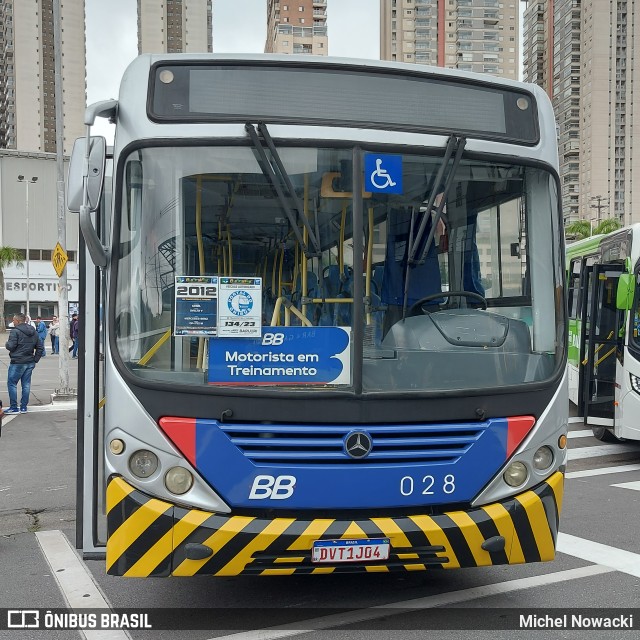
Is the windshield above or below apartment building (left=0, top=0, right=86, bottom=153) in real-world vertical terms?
below

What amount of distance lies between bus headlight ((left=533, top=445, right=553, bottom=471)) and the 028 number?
1.77ft

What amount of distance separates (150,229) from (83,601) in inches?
89.2

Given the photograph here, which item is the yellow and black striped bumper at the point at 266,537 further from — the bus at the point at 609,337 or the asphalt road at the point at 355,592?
the bus at the point at 609,337

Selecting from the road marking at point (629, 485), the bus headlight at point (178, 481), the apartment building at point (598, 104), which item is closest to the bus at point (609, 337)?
the road marking at point (629, 485)

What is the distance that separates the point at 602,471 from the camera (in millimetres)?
9594

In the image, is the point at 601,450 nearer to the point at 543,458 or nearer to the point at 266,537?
the point at 543,458

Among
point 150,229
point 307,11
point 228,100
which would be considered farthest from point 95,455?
point 307,11

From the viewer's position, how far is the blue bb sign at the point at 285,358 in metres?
4.19

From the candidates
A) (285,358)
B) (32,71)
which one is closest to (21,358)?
(285,358)

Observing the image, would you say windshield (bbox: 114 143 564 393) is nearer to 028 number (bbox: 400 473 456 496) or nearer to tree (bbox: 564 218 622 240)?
028 number (bbox: 400 473 456 496)

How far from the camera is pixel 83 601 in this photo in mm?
4871

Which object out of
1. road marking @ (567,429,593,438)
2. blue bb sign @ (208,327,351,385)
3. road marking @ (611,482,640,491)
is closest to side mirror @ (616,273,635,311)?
road marking @ (611,482,640,491)

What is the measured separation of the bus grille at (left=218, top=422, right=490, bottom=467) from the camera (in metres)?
4.10

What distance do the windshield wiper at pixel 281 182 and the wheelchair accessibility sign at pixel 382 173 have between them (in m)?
0.37
